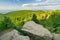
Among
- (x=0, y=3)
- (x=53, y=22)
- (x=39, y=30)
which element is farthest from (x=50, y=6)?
(x=0, y=3)

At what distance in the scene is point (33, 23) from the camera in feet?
9.04

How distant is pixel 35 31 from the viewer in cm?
268

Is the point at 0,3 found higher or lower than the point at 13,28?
higher

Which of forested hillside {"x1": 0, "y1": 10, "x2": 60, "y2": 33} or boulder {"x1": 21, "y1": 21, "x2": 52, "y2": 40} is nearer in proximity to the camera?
boulder {"x1": 21, "y1": 21, "x2": 52, "y2": 40}

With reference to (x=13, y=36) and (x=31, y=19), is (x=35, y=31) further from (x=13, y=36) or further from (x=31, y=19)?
(x=13, y=36)

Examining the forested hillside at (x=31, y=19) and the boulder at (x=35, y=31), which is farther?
the forested hillside at (x=31, y=19)

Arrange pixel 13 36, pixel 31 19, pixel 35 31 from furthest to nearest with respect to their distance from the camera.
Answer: pixel 31 19 → pixel 35 31 → pixel 13 36

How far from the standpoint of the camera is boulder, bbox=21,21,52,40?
2.63 m

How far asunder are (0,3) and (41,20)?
2.79 feet

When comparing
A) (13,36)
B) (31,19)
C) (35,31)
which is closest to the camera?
(13,36)

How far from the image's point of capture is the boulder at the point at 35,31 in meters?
2.63

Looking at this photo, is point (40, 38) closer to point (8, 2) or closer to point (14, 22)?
point (14, 22)

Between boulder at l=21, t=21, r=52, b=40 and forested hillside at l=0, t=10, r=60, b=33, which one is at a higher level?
forested hillside at l=0, t=10, r=60, b=33

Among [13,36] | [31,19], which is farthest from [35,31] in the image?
[13,36]
